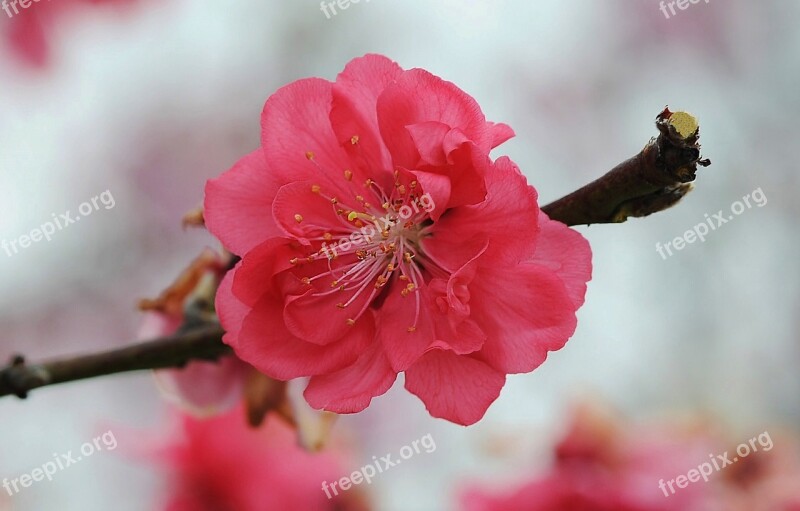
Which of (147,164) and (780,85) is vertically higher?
(147,164)

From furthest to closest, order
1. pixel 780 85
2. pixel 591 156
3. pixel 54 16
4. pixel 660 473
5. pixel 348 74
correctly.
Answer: pixel 591 156
pixel 780 85
pixel 54 16
pixel 660 473
pixel 348 74

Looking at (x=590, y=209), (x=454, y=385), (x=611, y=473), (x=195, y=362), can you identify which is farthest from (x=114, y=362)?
(x=611, y=473)

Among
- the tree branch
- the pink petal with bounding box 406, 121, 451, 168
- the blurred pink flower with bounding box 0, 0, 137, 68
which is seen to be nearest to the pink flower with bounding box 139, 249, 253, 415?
the tree branch

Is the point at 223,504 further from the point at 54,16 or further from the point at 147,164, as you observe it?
the point at 147,164

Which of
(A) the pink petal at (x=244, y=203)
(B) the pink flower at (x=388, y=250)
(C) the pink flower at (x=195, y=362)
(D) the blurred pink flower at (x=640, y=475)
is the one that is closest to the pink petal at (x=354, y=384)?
(B) the pink flower at (x=388, y=250)

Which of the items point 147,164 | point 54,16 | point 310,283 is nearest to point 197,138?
point 147,164

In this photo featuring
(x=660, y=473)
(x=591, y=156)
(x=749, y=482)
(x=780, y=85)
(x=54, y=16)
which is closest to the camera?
(x=660, y=473)

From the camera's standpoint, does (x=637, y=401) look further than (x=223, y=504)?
Yes
